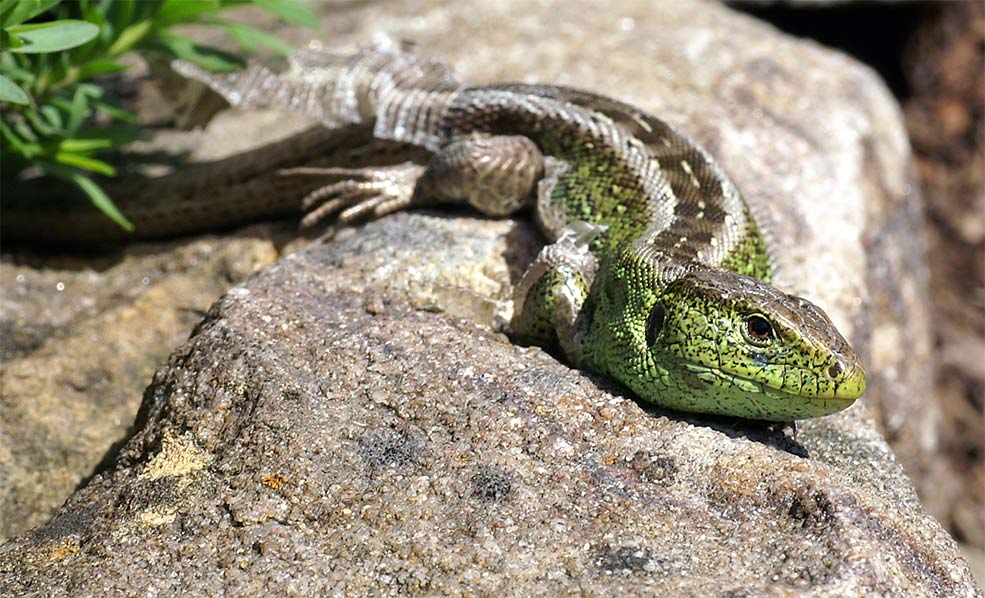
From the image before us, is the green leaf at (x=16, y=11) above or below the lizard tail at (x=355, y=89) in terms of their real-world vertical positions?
above

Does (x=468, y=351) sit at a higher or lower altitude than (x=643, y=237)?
lower

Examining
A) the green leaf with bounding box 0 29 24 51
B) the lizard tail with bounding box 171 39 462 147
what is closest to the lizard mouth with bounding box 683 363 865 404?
the lizard tail with bounding box 171 39 462 147

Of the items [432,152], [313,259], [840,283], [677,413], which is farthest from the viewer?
[432,152]

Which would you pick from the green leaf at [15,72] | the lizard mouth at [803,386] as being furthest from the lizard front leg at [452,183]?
the lizard mouth at [803,386]

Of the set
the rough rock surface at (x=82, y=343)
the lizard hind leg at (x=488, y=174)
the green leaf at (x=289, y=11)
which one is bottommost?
the rough rock surface at (x=82, y=343)

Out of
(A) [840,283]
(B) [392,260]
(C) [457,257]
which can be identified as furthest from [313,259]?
(A) [840,283]

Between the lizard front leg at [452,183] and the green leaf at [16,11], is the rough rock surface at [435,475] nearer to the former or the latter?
the lizard front leg at [452,183]

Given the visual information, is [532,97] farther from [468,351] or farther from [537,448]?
[537,448]
